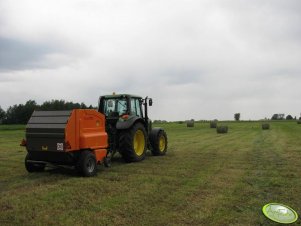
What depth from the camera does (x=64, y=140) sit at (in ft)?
28.1

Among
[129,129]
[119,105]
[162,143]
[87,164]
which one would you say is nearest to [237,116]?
[162,143]

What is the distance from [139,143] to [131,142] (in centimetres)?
112

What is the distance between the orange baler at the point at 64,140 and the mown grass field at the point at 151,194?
0.36 metres

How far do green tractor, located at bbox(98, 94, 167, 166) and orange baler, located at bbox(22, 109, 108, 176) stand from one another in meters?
1.10

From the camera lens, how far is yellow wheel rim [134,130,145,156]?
12055 millimetres

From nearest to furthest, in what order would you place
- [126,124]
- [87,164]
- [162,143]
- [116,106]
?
[87,164] → [126,124] → [116,106] → [162,143]

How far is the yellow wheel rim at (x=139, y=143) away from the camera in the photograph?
1205 cm

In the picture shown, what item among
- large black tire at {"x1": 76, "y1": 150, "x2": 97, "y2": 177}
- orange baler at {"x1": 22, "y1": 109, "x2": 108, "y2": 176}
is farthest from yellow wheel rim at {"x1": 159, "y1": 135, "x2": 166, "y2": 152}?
Result: large black tire at {"x1": 76, "y1": 150, "x2": 97, "y2": 177}

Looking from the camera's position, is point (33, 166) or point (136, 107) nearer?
point (33, 166)

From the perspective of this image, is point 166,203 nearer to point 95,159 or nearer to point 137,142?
point 95,159

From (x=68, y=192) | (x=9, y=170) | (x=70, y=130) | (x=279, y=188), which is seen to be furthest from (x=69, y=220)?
(x=9, y=170)

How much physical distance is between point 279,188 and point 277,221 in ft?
7.14

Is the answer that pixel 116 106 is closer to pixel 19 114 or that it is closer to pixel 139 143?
pixel 139 143

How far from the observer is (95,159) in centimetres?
930
